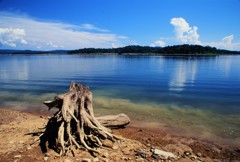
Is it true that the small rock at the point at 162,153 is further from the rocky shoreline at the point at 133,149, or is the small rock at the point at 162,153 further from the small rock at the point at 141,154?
the small rock at the point at 141,154

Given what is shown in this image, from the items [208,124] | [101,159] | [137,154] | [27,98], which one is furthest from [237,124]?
[27,98]

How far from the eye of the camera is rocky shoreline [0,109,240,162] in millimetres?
7895

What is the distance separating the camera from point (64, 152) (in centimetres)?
802

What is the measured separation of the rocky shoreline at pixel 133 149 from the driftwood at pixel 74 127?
342 mm

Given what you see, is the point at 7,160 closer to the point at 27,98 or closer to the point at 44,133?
the point at 44,133

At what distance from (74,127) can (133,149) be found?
9.06 ft

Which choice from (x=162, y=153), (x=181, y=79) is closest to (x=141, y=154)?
(x=162, y=153)

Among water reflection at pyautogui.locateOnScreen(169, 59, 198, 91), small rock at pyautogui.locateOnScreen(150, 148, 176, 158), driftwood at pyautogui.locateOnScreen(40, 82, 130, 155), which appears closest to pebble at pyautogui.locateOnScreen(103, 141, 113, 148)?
driftwood at pyautogui.locateOnScreen(40, 82, 130, 155)

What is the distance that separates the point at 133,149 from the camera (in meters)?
8.72

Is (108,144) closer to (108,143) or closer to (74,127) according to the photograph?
(108,143)

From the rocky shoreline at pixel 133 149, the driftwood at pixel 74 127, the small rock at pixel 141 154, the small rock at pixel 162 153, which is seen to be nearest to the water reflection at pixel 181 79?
the rocky shoreline at pixel 133 149

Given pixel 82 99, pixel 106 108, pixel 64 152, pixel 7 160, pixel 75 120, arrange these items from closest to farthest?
pixel 7 160 → pixel 64 152 → pixel 75 120 → pixel 82 99 → pixel 106 108

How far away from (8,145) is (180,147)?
7162 millimetres

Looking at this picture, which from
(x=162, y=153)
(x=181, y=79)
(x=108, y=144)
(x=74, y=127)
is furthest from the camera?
(x=181, y=79)
